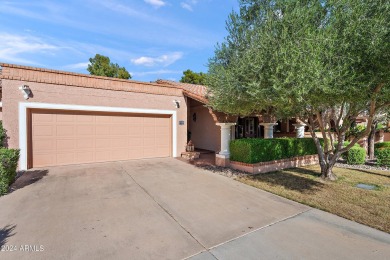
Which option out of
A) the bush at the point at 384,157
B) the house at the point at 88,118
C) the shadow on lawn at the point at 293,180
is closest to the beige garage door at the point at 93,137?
the house at the point at 88,118

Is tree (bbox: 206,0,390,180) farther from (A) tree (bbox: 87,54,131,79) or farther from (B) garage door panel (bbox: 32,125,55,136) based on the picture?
(A) tree (bbox: 87,54,131,79)

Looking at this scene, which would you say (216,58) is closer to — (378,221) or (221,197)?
(221,197)

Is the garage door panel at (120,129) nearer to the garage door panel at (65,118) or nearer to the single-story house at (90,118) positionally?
the single-story house at (90,118)

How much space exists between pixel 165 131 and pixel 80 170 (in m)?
4.79

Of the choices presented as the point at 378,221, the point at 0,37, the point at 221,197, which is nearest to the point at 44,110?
the point at 0,37

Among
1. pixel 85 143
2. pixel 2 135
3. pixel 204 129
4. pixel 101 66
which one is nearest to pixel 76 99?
pixel 85 143

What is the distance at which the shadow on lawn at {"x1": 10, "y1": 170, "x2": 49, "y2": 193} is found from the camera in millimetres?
6309

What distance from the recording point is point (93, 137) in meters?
9.77

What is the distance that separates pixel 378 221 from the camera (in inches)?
164

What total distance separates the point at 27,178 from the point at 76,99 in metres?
3.74

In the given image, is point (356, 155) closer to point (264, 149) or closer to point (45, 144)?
point (264, 149)

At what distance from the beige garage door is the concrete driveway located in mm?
2438

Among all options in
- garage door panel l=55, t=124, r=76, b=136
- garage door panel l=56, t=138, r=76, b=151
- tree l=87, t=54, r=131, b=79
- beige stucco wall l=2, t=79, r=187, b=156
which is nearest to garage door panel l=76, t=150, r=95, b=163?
garage door panel l=56, t=138, r=76, b=151

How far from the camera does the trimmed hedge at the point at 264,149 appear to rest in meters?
8.44
